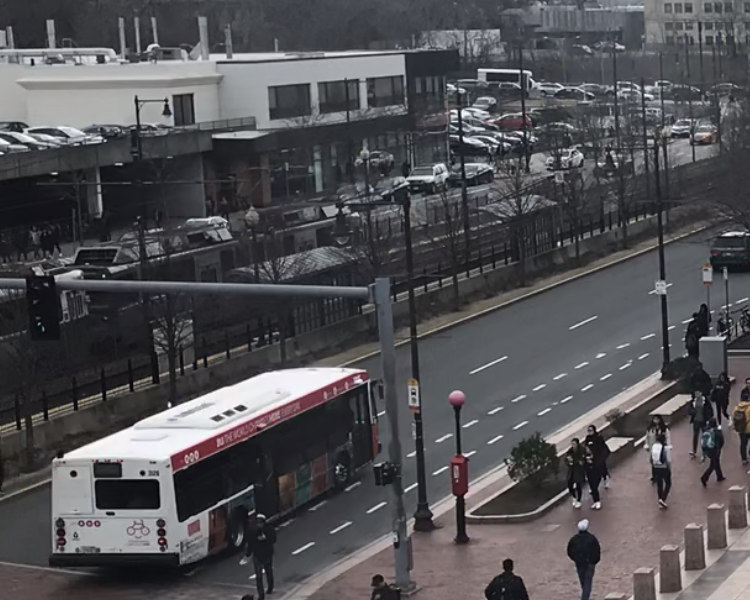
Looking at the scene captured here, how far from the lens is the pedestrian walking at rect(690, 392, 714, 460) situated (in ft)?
112

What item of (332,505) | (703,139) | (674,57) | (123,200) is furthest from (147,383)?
(674,57)

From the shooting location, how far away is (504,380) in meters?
45.1

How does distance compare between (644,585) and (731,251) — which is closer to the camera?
(644,585)

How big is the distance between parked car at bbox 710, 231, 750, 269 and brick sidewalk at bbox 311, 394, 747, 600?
27.1 metres

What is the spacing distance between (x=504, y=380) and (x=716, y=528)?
1765 cm

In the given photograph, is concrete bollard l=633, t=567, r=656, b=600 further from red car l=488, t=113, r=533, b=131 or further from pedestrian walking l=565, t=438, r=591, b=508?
red car l=488, t=113, r=533, b=131

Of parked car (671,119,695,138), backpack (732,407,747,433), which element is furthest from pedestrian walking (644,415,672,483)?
parked car (671,119,695,138)

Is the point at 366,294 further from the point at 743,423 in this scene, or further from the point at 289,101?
the point at 289,101

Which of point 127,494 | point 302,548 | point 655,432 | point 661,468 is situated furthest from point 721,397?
point 127,494

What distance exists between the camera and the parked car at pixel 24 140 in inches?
2630

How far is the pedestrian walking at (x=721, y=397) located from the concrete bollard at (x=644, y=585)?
11855 millimetres

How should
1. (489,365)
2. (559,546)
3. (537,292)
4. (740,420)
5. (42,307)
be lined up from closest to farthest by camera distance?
1. (42,307)
2. (559,546)
3. (740,420)
4. (489,365)
5. (537,292)

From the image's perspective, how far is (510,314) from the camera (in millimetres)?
55156

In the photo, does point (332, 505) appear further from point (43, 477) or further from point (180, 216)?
point (180, 216)
